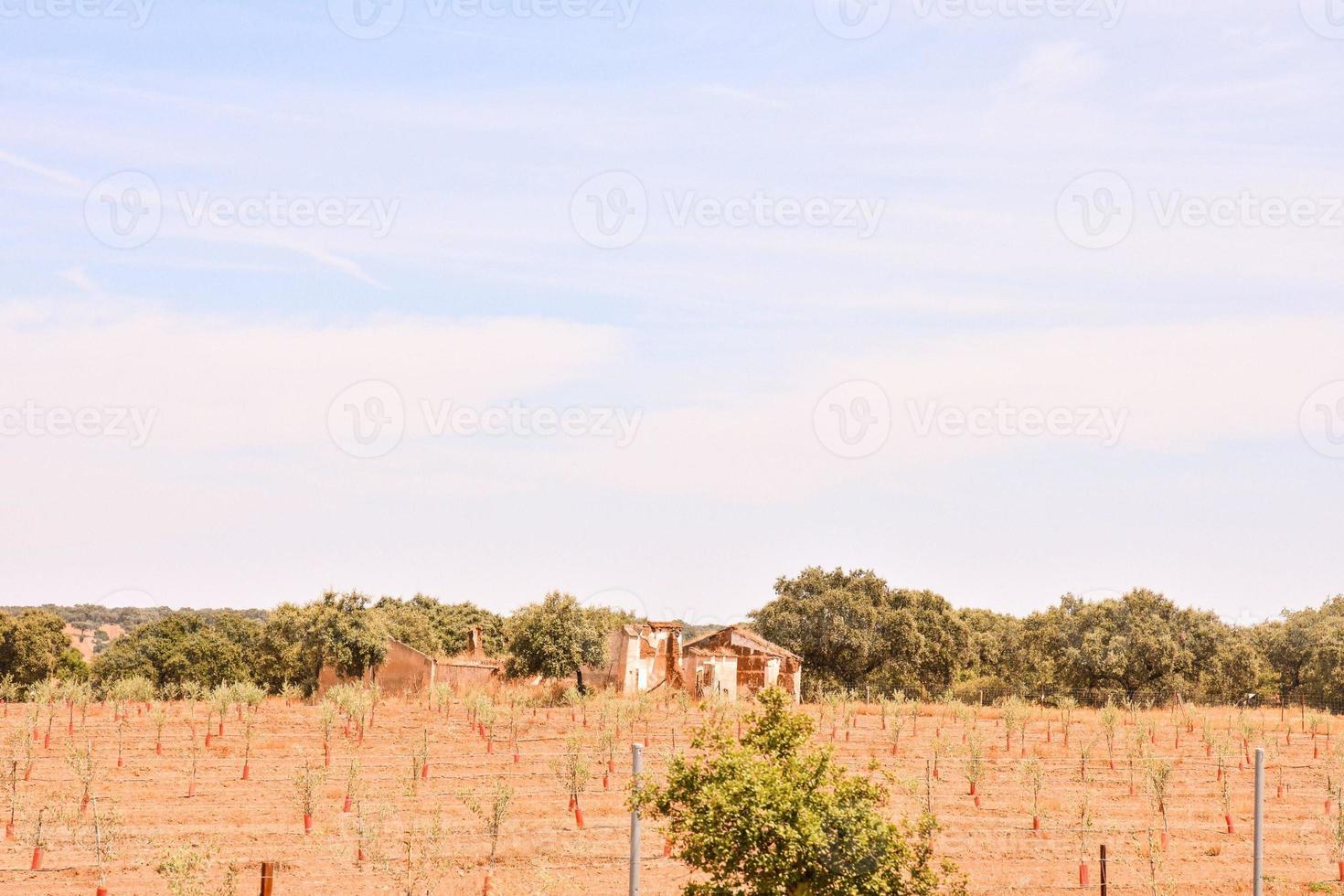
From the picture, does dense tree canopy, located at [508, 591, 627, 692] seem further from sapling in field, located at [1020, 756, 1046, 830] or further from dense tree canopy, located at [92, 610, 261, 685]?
sapling in field, located at [1020, 756, 1046, 830]

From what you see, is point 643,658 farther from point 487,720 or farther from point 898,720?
point 487,720

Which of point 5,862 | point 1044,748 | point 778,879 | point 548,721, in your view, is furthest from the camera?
point 548,721

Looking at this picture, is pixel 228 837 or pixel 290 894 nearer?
pixel 290 894

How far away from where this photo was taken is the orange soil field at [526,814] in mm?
28984

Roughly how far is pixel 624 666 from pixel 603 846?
36.0 meters

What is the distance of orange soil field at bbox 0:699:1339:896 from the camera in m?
29.0

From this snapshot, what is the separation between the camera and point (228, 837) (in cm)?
3141

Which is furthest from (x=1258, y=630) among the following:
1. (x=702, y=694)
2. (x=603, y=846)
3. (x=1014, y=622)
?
(x=603, y=846)

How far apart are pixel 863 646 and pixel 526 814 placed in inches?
1740

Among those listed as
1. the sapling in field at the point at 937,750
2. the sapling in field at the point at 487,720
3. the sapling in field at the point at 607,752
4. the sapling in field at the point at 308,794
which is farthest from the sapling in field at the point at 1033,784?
the sapling in field at the point at 308,794

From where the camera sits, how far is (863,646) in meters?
76.0

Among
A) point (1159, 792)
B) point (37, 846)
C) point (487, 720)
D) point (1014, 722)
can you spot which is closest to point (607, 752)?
point (487, 720)

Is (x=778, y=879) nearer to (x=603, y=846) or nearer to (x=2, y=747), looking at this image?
(x=603, y=846)

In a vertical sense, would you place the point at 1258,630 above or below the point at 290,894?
above
